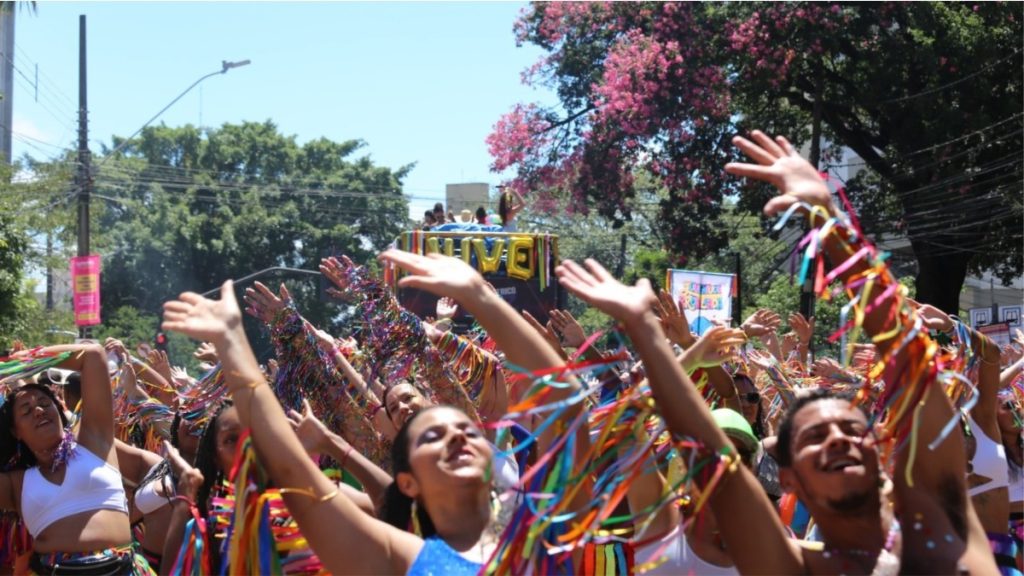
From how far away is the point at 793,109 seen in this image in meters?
20.7

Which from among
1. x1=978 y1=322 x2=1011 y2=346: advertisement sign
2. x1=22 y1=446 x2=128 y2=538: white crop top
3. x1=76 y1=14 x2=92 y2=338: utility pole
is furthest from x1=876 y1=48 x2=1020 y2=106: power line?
x1=22 y1=446 x2=128 y2=538: white crop top

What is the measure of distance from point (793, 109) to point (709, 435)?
18687 millimetres

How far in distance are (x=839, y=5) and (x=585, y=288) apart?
53.8 feet

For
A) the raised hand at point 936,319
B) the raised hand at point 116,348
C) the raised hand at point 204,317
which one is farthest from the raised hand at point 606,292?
the raised hand at point 116,348

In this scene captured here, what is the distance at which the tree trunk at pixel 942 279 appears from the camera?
64.5ft

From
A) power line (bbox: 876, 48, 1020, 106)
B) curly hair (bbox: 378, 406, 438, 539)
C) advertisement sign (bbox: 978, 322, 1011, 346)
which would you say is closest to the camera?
curly hair (bbox: 378, 406, 438, 539)

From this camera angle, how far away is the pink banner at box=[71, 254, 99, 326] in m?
21.0

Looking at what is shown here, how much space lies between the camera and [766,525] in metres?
2.75

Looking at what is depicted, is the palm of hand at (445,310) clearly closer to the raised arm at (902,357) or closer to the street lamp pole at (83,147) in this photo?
the raised arm at (902,357)

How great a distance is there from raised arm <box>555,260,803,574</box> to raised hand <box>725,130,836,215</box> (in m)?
0.38

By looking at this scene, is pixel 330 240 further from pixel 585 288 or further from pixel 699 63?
pixel 585 288

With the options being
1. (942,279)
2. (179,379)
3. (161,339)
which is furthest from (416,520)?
(161,339)

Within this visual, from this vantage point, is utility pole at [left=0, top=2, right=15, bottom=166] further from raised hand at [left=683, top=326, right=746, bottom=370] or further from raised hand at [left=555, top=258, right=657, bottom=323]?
raised hand at [left=555, top=258, right=657, bottom=323]

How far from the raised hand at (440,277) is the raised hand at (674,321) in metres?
1.52
